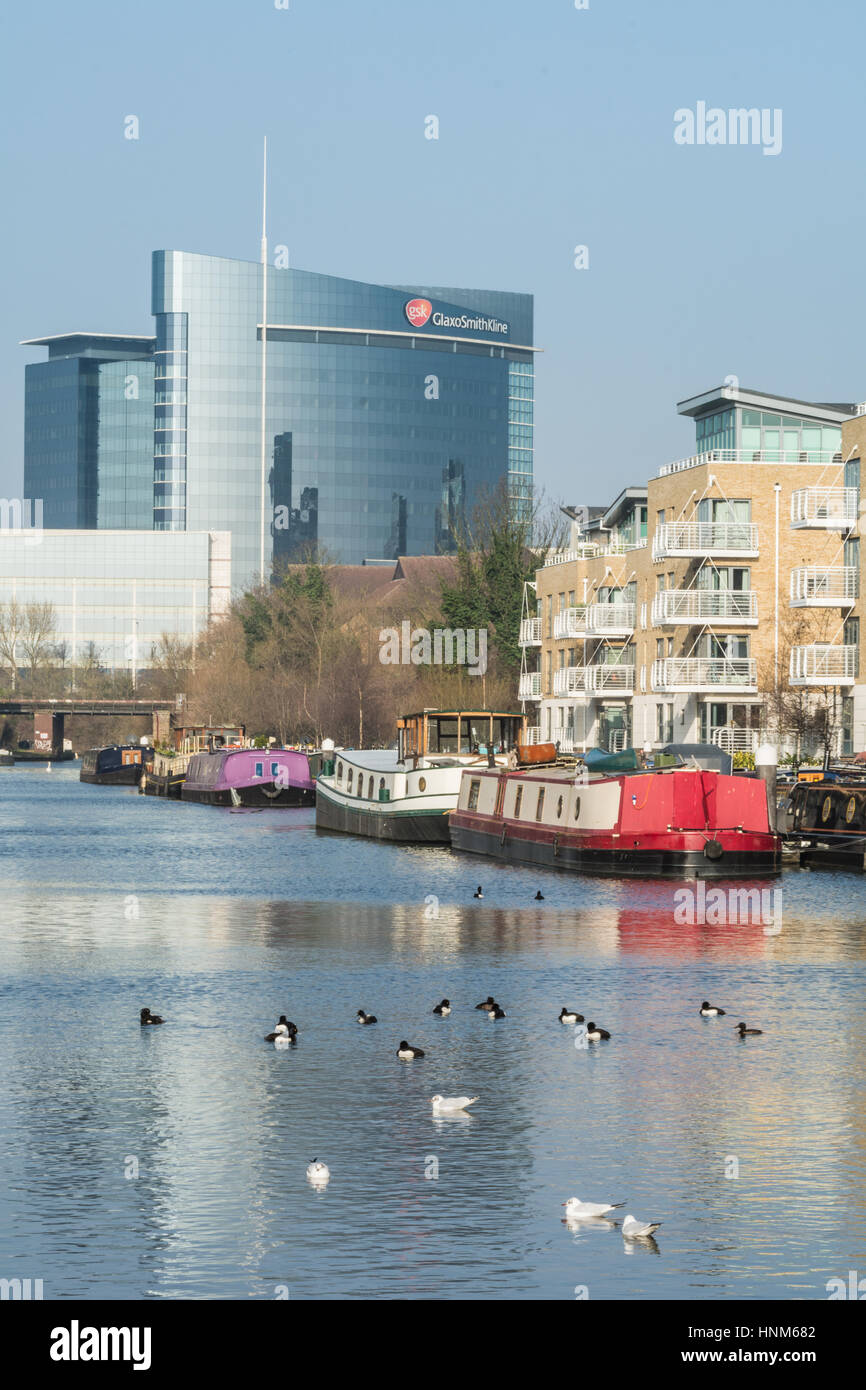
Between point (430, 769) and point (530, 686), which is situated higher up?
point (530, 686)

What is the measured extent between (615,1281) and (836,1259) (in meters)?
1.90

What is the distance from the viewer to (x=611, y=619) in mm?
109375

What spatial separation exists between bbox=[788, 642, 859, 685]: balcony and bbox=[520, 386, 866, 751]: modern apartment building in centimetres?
8

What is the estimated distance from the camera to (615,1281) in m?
15.4

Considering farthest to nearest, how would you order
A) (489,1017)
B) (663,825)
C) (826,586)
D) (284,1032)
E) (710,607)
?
(710,607) → (826,586) → (663,825) → (489,1017) → (284,1032)

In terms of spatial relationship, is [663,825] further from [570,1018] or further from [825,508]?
[825,508]

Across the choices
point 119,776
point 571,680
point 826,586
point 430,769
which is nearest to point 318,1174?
point 430,769

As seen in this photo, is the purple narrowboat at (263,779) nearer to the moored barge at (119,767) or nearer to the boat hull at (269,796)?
the boat hull at (269,796)

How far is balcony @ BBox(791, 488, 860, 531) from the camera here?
A: 282ft

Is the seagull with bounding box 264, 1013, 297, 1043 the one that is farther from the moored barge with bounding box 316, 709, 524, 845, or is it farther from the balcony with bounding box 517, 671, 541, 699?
the balcony with bounding box 517, 671, 541, 699

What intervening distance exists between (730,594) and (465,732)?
2623cm

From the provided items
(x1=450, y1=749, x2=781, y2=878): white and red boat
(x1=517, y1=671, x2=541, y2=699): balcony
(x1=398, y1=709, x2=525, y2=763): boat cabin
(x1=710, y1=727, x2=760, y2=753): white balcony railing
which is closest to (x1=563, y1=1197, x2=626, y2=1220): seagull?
(x1=450, y1=749, x2=781, y2=878): white and red boat

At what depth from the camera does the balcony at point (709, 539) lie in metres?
92.9
